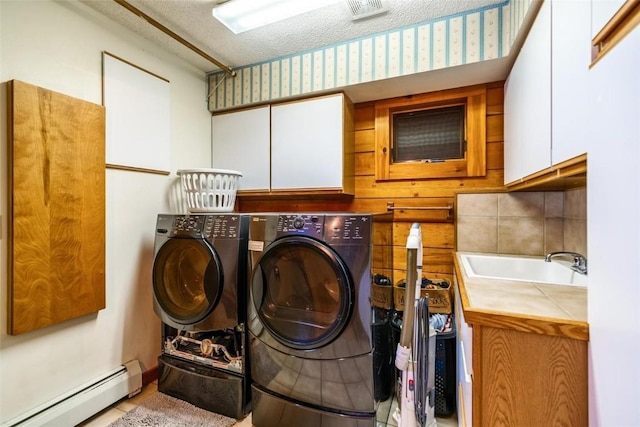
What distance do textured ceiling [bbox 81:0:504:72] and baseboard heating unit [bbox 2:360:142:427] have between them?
7.47 ft

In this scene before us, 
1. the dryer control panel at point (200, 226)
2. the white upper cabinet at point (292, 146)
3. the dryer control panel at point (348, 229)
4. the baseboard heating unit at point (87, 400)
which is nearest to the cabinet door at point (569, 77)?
the dryer control panel at point (348, 229)

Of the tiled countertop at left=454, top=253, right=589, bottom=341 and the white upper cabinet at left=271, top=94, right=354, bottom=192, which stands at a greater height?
the white upper cabinet at left=271, top=94, right=354, bottom=192

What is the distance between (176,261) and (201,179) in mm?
594

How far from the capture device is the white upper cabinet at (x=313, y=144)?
2.16 m

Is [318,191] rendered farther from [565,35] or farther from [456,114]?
[565,35]

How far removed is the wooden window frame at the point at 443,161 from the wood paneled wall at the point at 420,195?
0.05 metres

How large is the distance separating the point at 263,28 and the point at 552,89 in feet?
5.50

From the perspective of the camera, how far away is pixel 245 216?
1.73 m

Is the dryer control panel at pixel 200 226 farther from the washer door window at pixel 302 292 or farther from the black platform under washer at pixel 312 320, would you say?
the washer door window at pixel 302 292

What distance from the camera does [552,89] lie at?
41.1 inches

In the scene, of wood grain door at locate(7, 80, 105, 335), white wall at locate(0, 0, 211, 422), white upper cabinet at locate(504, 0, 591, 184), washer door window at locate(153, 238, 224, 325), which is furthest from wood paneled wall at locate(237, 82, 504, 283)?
wood grain door at locate(7, 80, 105, 335)

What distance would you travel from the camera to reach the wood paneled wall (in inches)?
79.7

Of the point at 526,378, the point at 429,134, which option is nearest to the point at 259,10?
the point at 429,134

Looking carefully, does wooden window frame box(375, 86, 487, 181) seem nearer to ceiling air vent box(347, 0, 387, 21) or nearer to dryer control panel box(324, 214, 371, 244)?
ceiling air vent box(347, 0, 387, 21)
